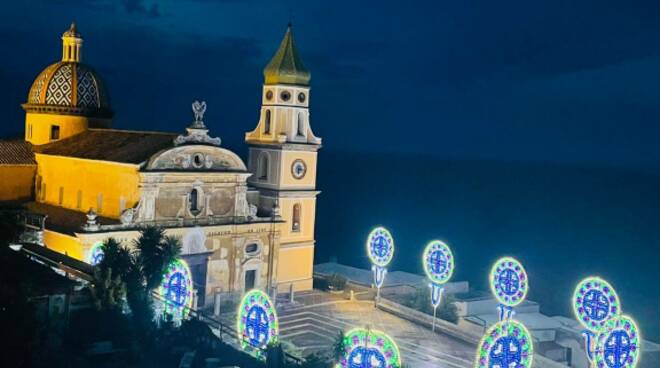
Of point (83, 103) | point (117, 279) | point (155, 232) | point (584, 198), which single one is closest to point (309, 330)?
point (155, 232)

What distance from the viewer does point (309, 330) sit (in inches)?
1398

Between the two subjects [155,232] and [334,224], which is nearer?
[155,232]

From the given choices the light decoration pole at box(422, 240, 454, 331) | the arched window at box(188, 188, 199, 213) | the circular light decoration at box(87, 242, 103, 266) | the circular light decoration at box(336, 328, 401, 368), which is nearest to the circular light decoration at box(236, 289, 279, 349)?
the circular light decoration at box(336, 328, 401, 368)

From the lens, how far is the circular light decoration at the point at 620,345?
26.2 m

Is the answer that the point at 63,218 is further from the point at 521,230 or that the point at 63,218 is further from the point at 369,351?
the point at 521,230

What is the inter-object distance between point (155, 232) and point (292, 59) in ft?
60.8

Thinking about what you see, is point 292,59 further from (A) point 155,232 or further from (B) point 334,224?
(B) point 334,224

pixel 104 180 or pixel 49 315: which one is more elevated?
pixel 104 180

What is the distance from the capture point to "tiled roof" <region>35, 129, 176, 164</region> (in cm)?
3631

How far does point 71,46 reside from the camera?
141 ft

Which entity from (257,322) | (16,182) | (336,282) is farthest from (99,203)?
(336,282)

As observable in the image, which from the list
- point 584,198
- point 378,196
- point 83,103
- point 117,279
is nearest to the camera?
point 117,279

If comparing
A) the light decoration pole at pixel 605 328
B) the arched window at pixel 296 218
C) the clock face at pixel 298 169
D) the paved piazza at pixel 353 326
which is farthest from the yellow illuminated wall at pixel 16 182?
the light decoration pole at pixel 605 328

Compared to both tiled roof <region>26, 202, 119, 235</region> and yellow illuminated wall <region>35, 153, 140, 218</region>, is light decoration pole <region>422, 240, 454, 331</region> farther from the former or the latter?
tiled roof <region>26, 202, 119, 235</region>
